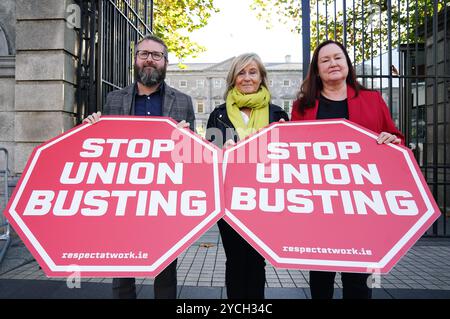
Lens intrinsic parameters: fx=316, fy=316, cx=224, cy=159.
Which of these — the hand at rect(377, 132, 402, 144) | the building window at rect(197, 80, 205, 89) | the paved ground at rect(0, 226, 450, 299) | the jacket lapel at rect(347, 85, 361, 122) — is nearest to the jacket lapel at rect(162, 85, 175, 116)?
the jacket lapel at rect(347, 85, 361, 122)

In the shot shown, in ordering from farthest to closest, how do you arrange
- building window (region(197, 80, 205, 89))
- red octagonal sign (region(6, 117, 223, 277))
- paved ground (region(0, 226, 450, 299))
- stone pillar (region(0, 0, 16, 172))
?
building window (region(197, 80, 205, 89)) < stone pillar (region(0, 0, 16, 172)) < paved ground (region(0, 226, 450, 299)) < red octagonal sign (region(6, 117, 223, 277))

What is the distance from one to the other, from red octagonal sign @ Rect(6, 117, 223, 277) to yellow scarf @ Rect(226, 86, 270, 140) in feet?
1.42

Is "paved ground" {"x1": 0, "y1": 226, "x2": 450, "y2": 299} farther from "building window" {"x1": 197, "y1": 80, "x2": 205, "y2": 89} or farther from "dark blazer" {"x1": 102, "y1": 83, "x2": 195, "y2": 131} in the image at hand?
"building window" {"x1": 197, "y1": 80, "x2": 205, "y2": 89}

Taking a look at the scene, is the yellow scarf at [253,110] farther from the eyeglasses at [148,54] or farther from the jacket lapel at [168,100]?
the eyeglasses at [148,54]

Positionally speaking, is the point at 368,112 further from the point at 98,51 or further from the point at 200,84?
the point at 200,84

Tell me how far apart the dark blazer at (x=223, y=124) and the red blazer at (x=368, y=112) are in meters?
0.16

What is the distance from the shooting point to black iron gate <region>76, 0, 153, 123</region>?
12.3ft

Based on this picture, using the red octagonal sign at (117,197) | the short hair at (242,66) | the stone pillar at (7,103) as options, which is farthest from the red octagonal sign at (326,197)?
the stone pillar at (7,103)

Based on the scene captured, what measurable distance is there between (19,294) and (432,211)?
315 cm

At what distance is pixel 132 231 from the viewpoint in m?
1.33
